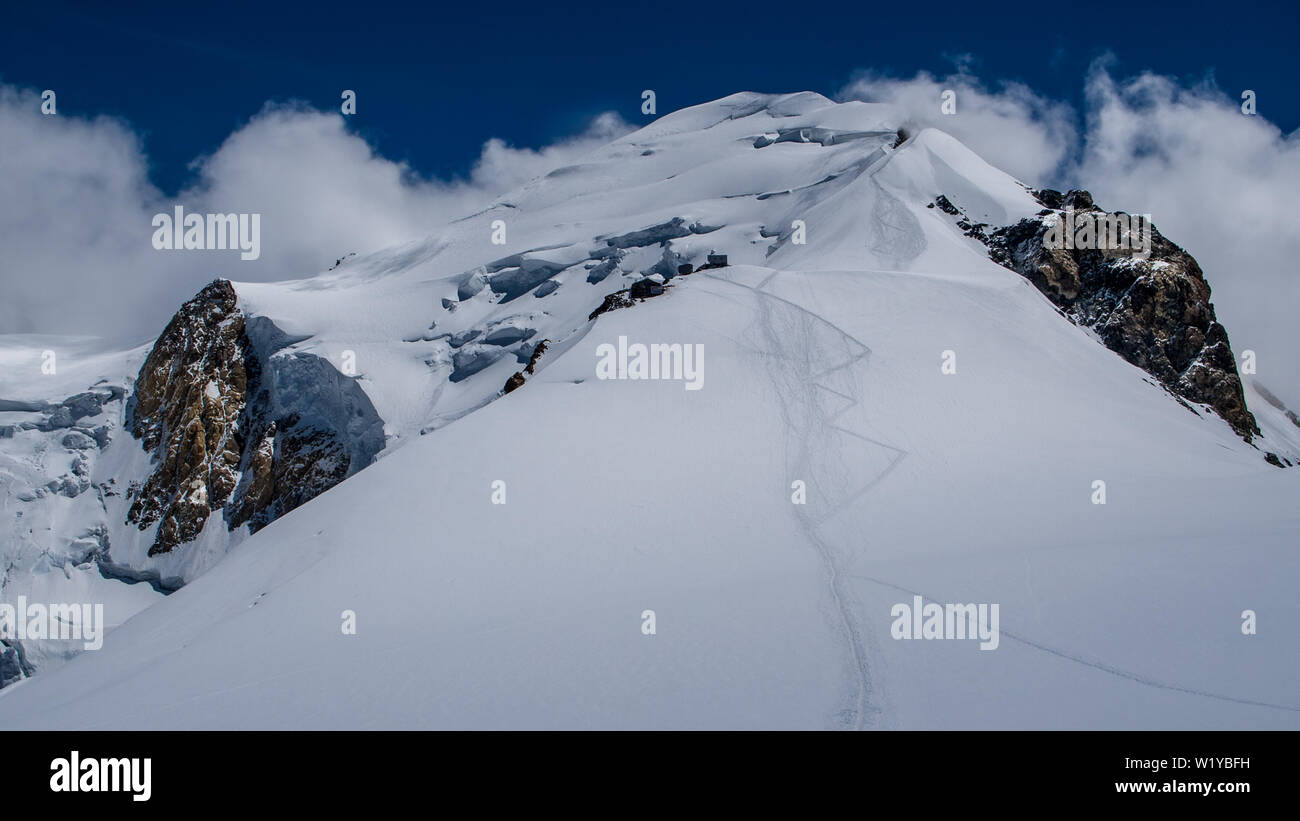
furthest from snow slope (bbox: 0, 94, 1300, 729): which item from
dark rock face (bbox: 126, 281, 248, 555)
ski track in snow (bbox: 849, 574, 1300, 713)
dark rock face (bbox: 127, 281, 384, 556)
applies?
dark rock face (bbox: 126, 281, 248, 555)

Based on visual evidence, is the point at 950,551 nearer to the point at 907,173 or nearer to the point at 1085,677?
the point at 1085,677

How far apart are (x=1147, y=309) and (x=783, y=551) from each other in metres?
31.1

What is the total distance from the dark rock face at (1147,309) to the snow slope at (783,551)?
3.08m

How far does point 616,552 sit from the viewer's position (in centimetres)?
1664

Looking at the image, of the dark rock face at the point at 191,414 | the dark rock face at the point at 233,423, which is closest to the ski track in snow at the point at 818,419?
the dark rock face at the point at 233,423

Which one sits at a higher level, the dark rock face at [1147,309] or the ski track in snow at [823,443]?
the dark rock face at [1147,309]

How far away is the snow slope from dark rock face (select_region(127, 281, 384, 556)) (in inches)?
898

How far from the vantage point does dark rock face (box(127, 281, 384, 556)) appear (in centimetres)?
4934

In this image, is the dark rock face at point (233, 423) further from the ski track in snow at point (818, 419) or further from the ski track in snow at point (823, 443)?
the ski track in snow at point (818, 419)

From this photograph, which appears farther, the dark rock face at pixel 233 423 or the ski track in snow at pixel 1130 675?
the dark rock face at pixel 233 423

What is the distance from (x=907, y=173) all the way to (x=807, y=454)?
108ft

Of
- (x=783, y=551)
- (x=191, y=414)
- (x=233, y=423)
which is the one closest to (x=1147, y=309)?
(x=783, y=551)

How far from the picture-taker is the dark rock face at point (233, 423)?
1943 inches
